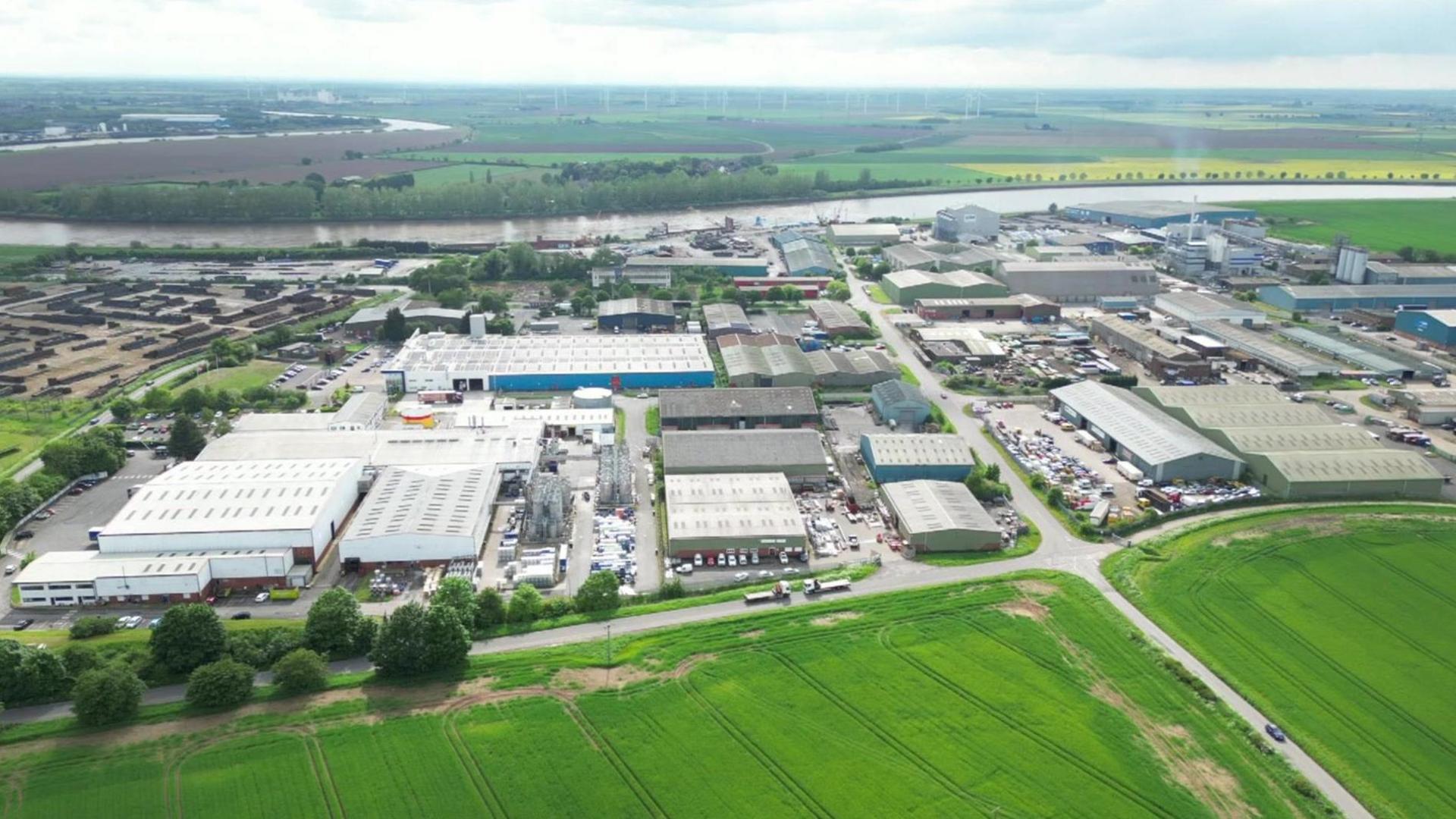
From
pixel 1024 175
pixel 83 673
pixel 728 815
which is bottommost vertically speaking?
pixel 728 815

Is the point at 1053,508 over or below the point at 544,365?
below

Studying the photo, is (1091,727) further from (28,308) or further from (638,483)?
(28,308)

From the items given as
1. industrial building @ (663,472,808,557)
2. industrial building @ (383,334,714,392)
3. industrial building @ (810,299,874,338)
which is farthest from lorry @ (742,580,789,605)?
industrial building @ (810,299,874,338)

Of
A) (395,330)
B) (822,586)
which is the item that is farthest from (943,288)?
(822,586)

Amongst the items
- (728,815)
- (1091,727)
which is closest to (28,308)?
(728,815)

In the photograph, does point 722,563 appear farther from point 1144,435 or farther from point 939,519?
point 1144,435
